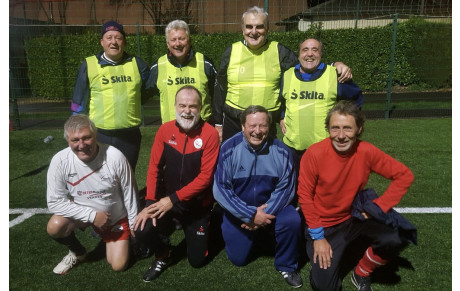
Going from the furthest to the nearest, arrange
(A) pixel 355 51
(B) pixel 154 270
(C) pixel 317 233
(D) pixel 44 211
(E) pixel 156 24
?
1. (A) pixel 355 51
2. (E) pixel 156 24
3. (D) pixel 44 211
4. (B) pixel 154 270
5. (C) pixel 317 233

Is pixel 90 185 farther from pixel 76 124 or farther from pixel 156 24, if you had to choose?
pixel 156 24

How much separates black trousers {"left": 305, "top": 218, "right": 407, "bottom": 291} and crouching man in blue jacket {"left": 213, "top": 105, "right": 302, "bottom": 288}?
228 mm

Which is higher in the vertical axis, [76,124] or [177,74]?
[177,74]

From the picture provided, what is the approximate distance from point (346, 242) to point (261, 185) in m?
0.81

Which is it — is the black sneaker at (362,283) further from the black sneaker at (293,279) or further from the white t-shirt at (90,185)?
the white t-shirt at (90,185)

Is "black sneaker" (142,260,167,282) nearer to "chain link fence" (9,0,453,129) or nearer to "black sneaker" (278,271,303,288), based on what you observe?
"black sneaker" (278,271,303,288)

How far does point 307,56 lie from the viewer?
3.29 meters

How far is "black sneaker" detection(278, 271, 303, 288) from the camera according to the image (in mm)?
2844

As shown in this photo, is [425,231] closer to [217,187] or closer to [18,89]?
[217,187]

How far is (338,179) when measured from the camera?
273 cm

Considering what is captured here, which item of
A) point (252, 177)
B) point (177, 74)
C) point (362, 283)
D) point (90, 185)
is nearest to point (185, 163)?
point (252, 177)

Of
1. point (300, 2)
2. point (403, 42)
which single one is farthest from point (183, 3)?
point (403, 42)

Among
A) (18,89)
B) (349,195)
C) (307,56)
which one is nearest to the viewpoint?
(349,195)

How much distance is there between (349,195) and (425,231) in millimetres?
1459
